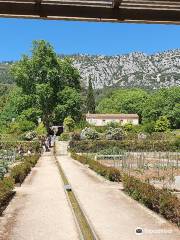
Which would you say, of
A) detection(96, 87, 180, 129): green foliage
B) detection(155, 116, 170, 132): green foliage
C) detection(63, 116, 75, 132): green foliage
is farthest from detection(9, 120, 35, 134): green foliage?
detection(155, 116, 170, 132): green foliage

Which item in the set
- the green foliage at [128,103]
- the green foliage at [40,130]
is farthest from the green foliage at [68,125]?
the green foliage at [128,103]

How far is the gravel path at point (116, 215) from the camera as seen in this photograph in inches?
560

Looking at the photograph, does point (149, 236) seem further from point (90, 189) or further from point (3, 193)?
point (90, 189)

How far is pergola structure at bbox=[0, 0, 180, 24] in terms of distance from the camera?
633 cm

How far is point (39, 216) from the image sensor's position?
17.2m

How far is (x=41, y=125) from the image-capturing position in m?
70.6

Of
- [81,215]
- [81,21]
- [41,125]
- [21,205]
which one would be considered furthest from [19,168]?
[41,125]

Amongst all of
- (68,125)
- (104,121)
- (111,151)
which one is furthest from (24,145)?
(104,121)

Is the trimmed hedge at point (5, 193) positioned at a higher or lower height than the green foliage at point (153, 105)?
lower

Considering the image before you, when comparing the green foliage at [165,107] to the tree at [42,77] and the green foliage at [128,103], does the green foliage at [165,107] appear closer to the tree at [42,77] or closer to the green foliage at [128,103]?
the green foliage at [128,103]

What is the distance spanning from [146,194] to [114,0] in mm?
14108

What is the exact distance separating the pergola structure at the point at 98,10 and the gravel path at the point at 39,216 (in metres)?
8.39

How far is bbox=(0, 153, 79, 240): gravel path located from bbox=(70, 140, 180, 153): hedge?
29463 mm

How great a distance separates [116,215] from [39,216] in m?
2.59
